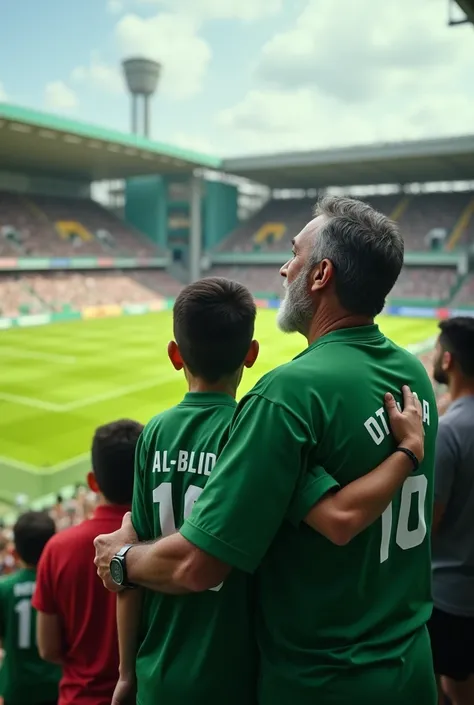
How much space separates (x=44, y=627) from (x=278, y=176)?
4627 centimetres

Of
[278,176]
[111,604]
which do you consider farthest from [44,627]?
[278,176]

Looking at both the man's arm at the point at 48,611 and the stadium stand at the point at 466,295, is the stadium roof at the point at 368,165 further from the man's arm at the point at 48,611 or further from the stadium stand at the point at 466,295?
the man's arm at the point at 48,611

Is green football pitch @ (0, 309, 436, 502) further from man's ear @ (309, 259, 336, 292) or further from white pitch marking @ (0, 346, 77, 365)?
man's ear @ (309, 259, 336, 292)

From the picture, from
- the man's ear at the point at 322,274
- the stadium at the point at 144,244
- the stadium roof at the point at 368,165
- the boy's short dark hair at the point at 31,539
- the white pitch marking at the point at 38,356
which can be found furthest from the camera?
the stadium roof at the point at 368,165

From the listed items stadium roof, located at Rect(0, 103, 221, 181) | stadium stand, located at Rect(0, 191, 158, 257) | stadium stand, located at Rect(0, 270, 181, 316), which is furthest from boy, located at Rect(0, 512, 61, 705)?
stadium stand, located at Rect(0, 191, 158, 257)

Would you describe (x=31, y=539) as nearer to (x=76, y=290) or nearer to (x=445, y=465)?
(x=445, y=465)

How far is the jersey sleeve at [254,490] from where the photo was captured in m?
1.55

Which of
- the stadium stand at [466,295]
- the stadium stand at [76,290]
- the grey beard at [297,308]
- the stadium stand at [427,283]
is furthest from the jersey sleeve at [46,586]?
the stadium stand at [466,295]

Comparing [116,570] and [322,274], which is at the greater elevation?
[322,274]

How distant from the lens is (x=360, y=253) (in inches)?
71.6

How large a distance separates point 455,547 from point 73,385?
16.7 meters

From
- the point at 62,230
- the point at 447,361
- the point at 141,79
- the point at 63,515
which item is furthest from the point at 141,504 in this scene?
the point at 141,79

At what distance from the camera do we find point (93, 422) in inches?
595

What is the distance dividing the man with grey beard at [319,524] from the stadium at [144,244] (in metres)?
13.8
